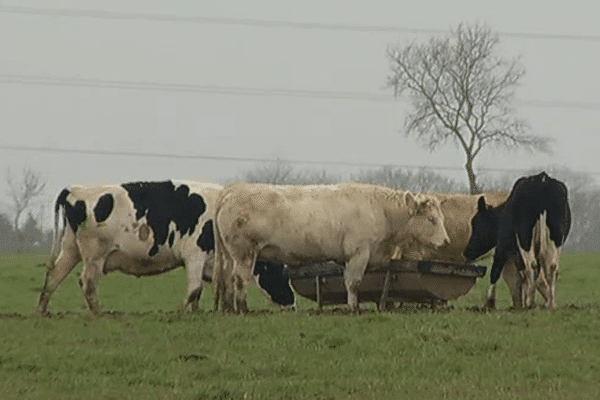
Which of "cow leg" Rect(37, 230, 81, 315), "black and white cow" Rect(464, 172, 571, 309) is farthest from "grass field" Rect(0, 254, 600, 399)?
"cow leg" Rect(37, 230, 81, 315)

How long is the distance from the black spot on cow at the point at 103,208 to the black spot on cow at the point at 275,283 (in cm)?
354

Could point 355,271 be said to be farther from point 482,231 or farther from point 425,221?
point 482,231

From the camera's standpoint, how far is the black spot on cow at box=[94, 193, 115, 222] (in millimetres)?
21109

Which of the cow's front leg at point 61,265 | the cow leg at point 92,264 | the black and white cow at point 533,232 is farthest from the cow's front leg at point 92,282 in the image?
the black and white cow at point 533,232

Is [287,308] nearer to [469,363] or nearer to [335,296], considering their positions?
[335,296]

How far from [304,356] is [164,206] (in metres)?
8.48

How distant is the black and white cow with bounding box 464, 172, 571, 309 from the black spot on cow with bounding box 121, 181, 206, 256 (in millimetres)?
6202

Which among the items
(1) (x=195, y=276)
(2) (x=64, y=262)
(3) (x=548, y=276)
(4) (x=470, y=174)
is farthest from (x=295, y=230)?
(4) (x=470, y=174)

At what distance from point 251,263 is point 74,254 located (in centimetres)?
409

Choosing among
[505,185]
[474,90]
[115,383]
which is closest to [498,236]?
[115,383]

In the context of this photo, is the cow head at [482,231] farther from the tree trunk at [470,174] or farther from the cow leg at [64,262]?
the tree trunk at [470,174]

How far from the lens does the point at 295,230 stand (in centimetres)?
2011

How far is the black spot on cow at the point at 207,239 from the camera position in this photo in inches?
845

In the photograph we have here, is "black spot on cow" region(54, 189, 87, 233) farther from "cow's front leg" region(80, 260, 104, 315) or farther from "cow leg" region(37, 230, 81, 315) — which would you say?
"cow's front leg" region(80, 260, 104, 315)
